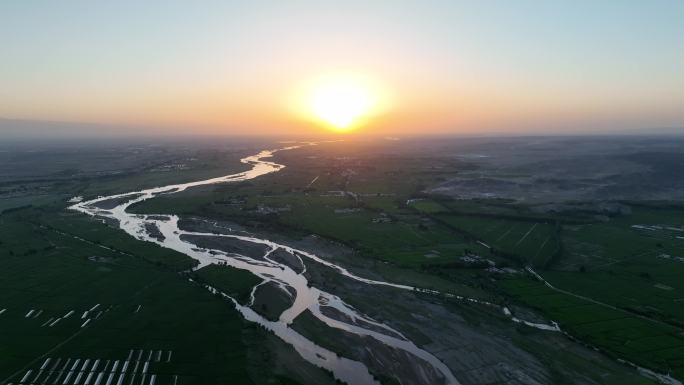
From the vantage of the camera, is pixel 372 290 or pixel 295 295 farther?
pixel 372 290

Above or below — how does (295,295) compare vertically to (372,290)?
below

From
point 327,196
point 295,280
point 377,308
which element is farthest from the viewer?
point 327,196

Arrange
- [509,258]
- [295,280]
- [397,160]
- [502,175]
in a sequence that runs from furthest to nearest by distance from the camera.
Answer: [397,160], [502,175], [509,258], [295,280]

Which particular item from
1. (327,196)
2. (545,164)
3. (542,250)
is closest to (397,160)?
(545,164)

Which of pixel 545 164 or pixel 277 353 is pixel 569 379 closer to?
pixel 277 353

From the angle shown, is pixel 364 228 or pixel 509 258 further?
pixel 364 228

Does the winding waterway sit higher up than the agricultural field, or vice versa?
the agricultural field

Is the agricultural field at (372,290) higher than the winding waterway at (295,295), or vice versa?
the agricultural field at (372,290)
